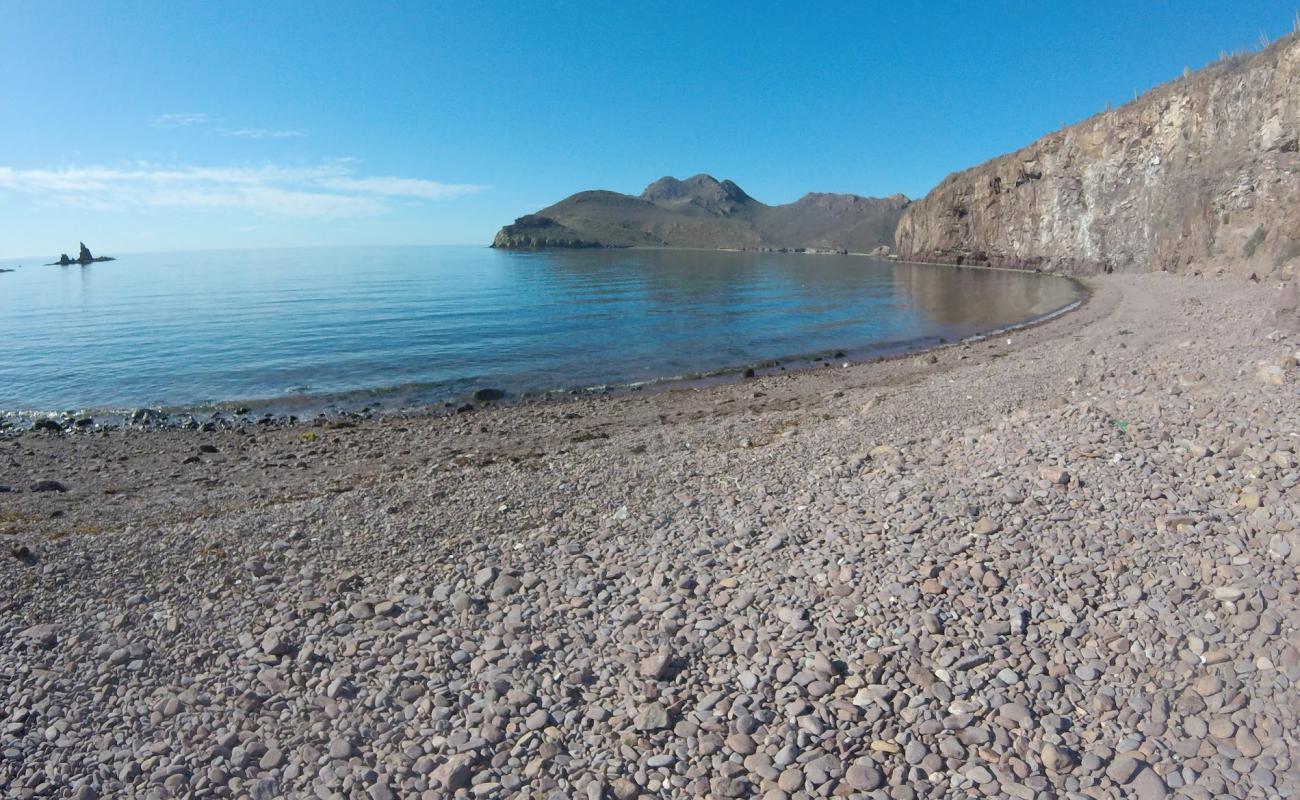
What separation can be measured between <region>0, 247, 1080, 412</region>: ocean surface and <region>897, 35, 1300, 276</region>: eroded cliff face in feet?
27.6

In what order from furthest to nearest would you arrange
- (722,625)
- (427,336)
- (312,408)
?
(427,336) < (312,408) < (722,625)

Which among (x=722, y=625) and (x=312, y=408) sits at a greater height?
(x=312, y=408)

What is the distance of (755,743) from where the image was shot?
4.40 m

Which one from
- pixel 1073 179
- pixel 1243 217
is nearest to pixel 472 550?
pixel 1243 217

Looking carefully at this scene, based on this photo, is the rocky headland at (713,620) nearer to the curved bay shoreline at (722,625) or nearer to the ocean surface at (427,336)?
the curved bay shoreline at (722,625)

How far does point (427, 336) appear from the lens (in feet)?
102

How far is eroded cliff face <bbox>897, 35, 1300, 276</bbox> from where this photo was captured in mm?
35594

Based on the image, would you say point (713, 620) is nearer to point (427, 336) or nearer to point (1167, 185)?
point (427, 336)

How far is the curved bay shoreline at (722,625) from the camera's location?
4258 mm

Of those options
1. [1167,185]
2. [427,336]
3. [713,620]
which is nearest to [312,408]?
[427,336]

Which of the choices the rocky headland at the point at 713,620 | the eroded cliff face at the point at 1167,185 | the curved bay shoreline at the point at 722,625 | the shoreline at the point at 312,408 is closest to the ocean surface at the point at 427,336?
the shoreline at the point at 312,408

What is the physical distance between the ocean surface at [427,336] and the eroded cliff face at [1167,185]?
8.42 meters

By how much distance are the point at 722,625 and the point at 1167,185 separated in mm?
59367

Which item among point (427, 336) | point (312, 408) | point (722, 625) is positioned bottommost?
point (722, 625)
